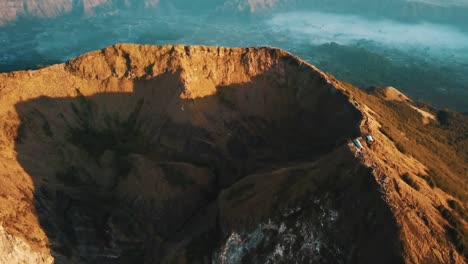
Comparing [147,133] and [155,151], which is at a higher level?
[147,133]

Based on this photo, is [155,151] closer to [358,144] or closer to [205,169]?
[205,169]

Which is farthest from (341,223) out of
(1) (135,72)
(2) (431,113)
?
(2) (431,113)

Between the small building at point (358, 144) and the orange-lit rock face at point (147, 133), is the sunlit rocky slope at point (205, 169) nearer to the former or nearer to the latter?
the orange-lit rock face at point (147, 133)

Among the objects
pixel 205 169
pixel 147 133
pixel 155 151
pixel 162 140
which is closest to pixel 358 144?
pixel 205 169

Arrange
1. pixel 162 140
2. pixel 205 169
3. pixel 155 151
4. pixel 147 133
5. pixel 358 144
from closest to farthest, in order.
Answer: pixel 358 144 → pixel 205 169 → pixel 155 151 → pixel 162 140 → pixel 147 133

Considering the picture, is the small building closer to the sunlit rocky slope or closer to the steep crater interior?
the sunlit rocky slope

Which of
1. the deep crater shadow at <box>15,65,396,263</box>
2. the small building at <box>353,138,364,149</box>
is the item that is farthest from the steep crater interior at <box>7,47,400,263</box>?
the small building at <box>353,138,364,149</box>
